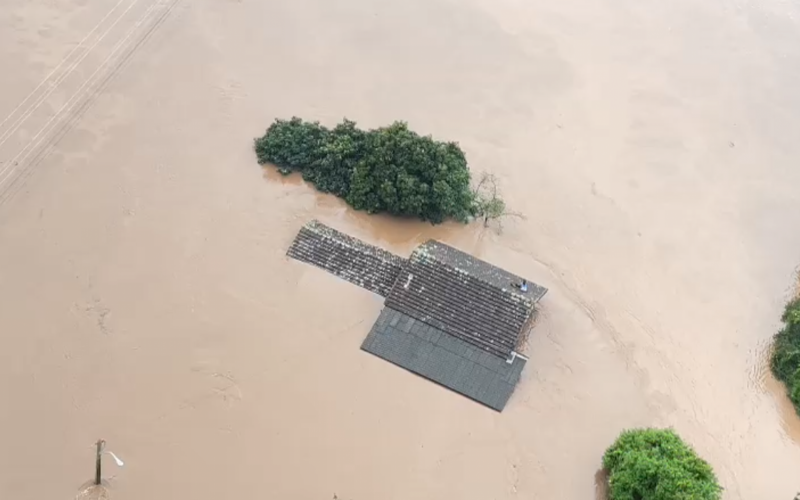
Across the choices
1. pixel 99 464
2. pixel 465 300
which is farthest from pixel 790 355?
pixel 99 464

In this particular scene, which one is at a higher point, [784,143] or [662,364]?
[784,143]

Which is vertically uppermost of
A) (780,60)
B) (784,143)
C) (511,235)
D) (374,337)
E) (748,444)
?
(780,60)

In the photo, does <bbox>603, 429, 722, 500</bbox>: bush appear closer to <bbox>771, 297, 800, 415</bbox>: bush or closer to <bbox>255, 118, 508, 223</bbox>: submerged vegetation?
<bbox>771, 297, 800, 415</bbox>: bush

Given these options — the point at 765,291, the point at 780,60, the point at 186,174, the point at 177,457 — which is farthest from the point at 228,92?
the point at 780,60

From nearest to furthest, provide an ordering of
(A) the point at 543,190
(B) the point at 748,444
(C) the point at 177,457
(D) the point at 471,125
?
(C) the point at 177,457 < (B) the point at 748,444 < (A) the point at 543,190 < (D) the point at 471,125

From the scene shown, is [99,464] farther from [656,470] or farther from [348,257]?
[656,470]

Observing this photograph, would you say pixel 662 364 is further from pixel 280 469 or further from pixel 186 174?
pixel 186 174

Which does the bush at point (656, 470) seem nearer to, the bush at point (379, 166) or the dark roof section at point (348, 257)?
the dark roof section at point (348, 257)
